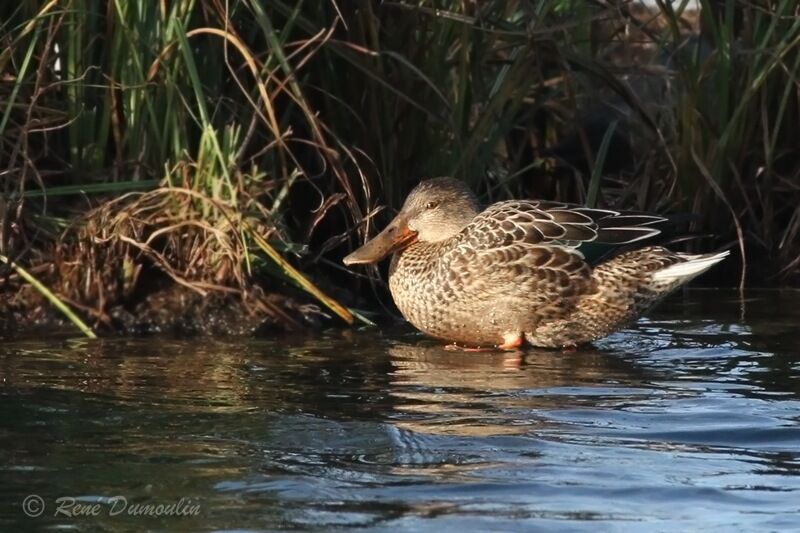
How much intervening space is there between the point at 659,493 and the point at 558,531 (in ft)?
1.53

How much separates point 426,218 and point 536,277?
0.60m

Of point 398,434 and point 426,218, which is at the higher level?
point 426,218

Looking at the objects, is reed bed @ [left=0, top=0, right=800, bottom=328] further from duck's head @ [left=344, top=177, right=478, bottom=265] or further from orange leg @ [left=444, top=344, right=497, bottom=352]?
orange leg @ [left=444, top=344, right=497, bottom=352]

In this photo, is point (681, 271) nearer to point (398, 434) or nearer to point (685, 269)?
point (685, 269)

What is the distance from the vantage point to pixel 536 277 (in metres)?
6.79

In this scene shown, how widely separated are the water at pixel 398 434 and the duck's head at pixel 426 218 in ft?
1.45

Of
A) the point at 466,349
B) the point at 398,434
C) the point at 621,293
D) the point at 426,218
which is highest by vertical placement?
the point at 426,218

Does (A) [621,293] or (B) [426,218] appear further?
(B) [426,218]

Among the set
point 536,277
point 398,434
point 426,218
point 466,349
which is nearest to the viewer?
point 398,434

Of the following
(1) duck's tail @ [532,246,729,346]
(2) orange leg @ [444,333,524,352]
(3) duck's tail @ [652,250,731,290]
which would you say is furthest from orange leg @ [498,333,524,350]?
(3) duck's tail @ [652,250,731,290]

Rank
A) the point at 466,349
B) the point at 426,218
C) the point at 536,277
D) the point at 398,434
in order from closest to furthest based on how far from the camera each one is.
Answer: the point at 398,434 < the point at 536,277 < the point at 466,349 < the point at 426,218

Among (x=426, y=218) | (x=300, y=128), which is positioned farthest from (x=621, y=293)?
(x=300, y=128)

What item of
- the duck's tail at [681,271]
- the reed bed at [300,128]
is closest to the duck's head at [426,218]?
the reed bed at [300,128]

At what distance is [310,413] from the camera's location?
5223 mm
